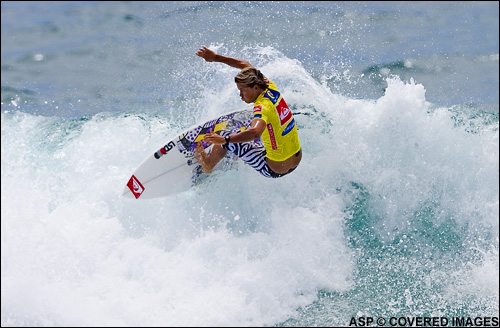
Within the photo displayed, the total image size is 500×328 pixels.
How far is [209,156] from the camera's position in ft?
20.6

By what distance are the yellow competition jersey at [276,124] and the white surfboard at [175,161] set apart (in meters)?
0.67

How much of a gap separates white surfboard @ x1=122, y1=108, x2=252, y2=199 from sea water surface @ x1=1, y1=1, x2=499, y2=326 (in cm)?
26

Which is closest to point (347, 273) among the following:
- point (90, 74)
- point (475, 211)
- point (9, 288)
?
point (475, 211)

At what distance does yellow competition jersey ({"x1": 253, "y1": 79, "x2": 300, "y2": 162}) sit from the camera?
538cm

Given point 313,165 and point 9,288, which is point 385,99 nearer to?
point 313,165

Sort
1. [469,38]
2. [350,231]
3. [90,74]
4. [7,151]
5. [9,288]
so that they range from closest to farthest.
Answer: [9,288]
[350,231]
[7,151]
[90,74]
[469,38]

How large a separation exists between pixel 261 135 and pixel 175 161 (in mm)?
1240

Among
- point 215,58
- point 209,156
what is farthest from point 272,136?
point 215,58

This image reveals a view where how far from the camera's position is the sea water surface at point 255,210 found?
215 inches

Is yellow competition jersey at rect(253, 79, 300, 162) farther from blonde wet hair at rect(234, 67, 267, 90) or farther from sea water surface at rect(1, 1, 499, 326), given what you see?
sea water surface at rect(1, 1, 499, 326)

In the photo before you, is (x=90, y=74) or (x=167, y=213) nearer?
(x=167, y=213)

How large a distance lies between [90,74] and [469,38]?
26.9ft

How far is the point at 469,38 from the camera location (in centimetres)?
1243

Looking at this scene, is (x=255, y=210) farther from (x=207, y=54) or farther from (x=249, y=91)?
(x=207, y=54)
